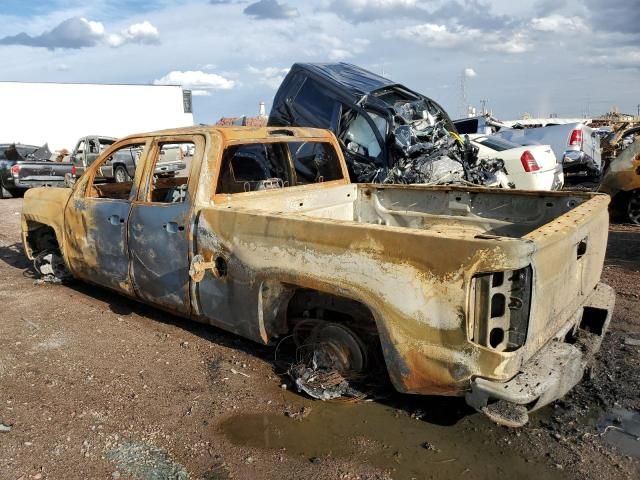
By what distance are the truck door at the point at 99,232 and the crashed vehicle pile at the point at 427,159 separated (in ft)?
14.6

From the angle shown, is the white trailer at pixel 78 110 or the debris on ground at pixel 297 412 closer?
the debris on ground at pixel 297 412

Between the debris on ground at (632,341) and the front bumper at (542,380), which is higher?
the front bumper at (542,380)

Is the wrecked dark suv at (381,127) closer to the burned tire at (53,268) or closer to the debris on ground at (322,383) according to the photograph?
the burned tire at (53,268)

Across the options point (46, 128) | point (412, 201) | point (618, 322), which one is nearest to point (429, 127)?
point (412, 201)

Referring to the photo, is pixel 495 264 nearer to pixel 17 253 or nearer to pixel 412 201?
pixel 412 201

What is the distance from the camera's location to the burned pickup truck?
A: 2.67m

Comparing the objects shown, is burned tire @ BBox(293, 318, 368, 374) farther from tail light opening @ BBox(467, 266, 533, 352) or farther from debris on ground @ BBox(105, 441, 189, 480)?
debris on ground @ BBox(105, 441, 189, 480)

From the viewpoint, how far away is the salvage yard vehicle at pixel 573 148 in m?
12.4

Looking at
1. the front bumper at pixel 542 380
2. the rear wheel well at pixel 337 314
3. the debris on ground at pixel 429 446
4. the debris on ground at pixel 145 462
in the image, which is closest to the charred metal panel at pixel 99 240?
the rear wheel well at pixel 337 314

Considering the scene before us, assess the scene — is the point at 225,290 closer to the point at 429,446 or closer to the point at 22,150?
the point at 429,446

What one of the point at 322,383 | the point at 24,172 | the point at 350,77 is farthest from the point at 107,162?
the point at 322,383

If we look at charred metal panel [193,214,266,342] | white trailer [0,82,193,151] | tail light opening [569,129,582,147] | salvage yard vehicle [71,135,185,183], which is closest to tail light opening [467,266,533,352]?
charred metal panel [193,214,266,342]

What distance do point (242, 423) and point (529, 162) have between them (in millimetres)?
7583

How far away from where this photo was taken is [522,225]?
163 inches
